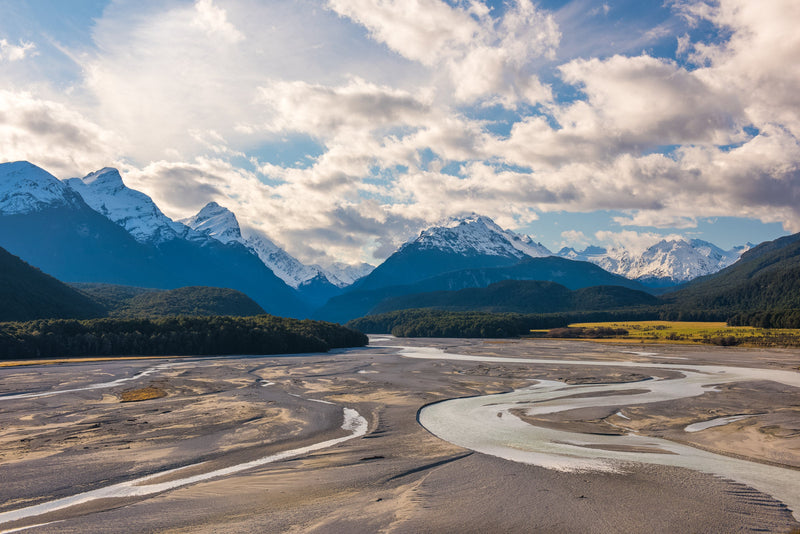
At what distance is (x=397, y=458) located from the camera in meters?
25.5

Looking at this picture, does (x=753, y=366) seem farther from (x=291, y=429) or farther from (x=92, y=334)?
(x=92, y=334)

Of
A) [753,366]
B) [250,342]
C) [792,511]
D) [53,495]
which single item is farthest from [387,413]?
[250,342]

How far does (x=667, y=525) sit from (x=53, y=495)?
75.1 ft

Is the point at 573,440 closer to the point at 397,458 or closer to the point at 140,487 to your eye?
the point at 397,458

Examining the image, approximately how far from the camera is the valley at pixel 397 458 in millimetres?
17375

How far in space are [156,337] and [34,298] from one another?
7486 cm

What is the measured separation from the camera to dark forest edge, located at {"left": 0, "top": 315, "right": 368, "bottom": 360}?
335ft

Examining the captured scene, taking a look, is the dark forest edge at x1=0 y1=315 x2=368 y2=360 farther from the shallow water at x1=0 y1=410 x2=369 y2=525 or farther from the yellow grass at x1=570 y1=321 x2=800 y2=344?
the yellow grass at x1=570 y1=321 x2=800 y2=344

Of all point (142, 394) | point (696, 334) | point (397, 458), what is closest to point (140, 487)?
point (397, 458)

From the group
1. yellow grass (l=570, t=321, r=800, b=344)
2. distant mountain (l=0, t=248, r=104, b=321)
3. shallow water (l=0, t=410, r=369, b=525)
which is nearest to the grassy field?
yellow grass (l=570, t=321, r=800, b=344)

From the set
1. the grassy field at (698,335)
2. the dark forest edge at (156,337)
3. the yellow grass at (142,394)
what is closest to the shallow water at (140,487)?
the yellow grass at (142,394)

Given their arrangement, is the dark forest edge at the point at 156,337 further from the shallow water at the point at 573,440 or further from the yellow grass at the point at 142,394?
the shallow water at the point at 573,440

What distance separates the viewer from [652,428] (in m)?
33.7

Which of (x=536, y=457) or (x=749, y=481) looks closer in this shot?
(x=749, y=481)
